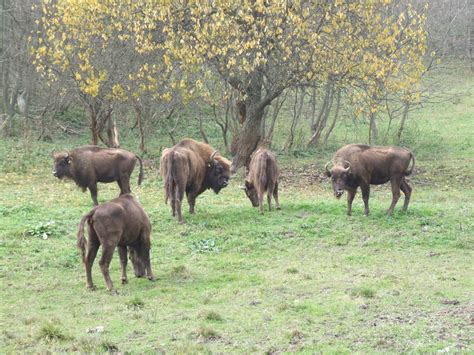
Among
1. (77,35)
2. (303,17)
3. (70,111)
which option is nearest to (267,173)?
(303,17)

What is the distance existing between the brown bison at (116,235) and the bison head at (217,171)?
20.6ft

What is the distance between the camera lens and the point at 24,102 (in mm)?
33031

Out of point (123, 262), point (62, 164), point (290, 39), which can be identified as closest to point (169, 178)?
point (62, 164)

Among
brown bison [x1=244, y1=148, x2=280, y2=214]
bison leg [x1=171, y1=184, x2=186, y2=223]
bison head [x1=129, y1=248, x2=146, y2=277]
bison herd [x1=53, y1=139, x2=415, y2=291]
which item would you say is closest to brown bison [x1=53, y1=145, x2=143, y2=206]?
bison herd [x1=53, y1=139, x2=415, y2=291]

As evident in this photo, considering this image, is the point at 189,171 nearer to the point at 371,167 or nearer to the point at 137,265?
the point at 371,167

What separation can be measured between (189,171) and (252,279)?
5.48m

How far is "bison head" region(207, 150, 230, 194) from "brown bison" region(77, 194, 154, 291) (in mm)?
6281

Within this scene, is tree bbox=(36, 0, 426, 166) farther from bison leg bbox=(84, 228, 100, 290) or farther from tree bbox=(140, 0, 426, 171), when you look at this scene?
bison leg bbox=(84, 228, 100, 290)

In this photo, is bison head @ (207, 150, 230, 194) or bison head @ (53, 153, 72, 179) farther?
bison head @ (207, 150, 230, 194)

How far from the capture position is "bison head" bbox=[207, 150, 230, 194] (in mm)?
17703

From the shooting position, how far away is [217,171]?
1773cm

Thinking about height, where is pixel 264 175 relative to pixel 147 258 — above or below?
above

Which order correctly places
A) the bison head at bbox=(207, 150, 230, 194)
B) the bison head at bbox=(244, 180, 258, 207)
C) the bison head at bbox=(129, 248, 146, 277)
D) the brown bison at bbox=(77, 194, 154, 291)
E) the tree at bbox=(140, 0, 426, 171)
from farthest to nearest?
the tree at bbox=(140, 0, 426, 171), the bison head at bbox=(207, 150, 230, 194), the bison head at bbox=(244, 180, 258, 207), the bison head at bbox=(129, 248, 146, 277), the brown bison at bbox=(77, 194, 154, 291)

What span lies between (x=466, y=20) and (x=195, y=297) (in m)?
40.5
